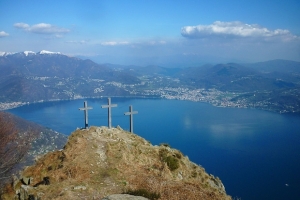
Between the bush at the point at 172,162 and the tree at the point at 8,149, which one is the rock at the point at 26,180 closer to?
the tree at the point at 8,149

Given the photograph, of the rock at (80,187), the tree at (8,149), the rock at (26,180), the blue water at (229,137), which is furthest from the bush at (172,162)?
the blue water at (229,137)

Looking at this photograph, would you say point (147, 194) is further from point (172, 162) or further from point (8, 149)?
point (8, 149)

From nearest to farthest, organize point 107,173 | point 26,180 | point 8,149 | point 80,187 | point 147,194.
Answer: point 147,194 → point 80,187 → point 107,173 → point 26,180 → point 8,149

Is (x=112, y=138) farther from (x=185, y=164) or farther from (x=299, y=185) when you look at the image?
(x=299, y=185)

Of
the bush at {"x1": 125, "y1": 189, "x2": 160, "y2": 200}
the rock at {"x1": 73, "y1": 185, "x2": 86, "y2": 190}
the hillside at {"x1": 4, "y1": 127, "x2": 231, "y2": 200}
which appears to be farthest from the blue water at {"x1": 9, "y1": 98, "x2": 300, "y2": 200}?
the rock at {"x1": 73, "y1": 185, "x2": 86, "y2": 190}

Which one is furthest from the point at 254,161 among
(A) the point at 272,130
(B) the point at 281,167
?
(A) the point at 272,130

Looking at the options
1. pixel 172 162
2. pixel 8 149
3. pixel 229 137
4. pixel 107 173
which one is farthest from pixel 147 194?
pixel 229 137

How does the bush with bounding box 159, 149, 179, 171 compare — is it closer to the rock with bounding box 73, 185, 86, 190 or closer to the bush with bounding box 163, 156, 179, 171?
the bush with bounding box 163, 156, 179, 171
